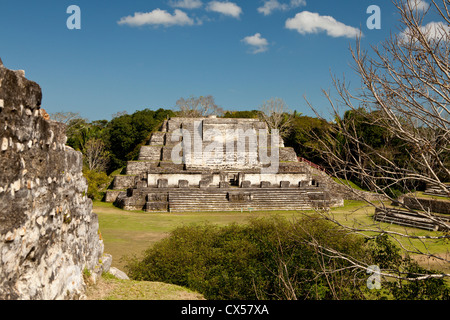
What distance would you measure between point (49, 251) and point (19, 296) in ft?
2.45

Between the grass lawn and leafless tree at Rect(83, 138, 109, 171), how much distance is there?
363 inches

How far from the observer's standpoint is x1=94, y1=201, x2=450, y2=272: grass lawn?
8.34m

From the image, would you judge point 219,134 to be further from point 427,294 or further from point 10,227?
point 10,227

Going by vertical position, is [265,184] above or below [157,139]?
below

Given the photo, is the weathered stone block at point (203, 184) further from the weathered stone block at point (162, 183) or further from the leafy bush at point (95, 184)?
the leafy bush at point (95, 184)

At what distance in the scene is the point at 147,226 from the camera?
11781mm

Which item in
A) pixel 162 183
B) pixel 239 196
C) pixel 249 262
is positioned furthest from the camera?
pixel 162 183

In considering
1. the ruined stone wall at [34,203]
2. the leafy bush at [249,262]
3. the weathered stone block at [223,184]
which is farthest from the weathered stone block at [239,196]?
the ruined stone wall at [34,203]

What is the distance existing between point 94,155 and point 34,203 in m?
25.5

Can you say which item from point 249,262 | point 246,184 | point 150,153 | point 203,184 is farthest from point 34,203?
point 150,153

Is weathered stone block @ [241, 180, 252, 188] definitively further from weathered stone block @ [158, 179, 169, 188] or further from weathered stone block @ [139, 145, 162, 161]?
weathered stone block @ [139, 145, 162, 161]

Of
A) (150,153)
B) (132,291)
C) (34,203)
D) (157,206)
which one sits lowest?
(157,206)

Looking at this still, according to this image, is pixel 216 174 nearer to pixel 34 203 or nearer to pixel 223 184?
pixel 223 184

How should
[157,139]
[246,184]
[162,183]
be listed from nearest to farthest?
[162,183] → [246,184] → [157,139]
